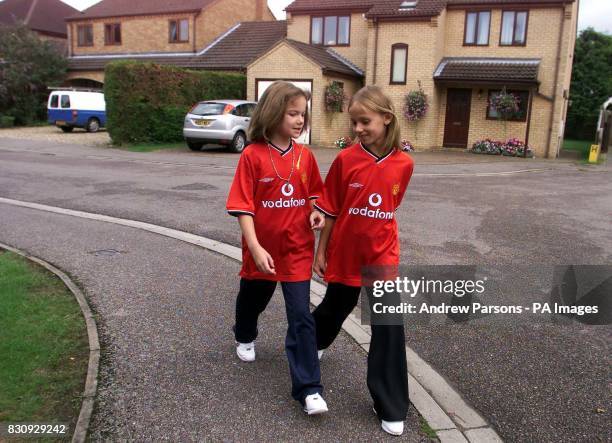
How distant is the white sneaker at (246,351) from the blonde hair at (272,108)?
140cm

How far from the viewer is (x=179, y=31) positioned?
3155 centimetres

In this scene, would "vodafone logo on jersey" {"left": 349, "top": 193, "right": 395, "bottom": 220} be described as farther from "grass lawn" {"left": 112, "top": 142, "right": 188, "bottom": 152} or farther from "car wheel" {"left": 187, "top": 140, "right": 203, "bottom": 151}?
"grass lawn" {"left": 112, "top": 142, "right": 188, "bottom": 152}

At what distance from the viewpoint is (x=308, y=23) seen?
26281mm

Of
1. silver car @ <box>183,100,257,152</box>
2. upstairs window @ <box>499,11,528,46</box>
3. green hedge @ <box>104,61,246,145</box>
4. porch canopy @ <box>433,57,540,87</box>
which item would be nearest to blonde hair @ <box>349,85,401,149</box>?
silver car @ <box>183,100,257,152</box>

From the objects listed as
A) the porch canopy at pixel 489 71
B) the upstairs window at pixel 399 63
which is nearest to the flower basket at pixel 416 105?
the upstairs window at pixel 399 63

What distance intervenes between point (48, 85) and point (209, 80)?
14.6m

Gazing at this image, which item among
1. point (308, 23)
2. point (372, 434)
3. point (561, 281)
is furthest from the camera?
point (308, 23)

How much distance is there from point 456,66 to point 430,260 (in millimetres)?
18702

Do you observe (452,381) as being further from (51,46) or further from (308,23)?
(51,46)

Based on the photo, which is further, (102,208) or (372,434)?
(102,208)

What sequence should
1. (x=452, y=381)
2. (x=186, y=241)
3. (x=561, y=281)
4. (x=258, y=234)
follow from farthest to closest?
1. (x=186, y=241)
2. (x=561, y=281)
3. (x=452, y=381)
4. (x=258, y=234)

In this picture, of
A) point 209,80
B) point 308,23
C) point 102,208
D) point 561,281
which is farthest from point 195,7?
point 561,281

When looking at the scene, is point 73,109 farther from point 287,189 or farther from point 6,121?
point 287,189

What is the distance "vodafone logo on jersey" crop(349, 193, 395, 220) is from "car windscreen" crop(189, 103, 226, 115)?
15.9 meters
